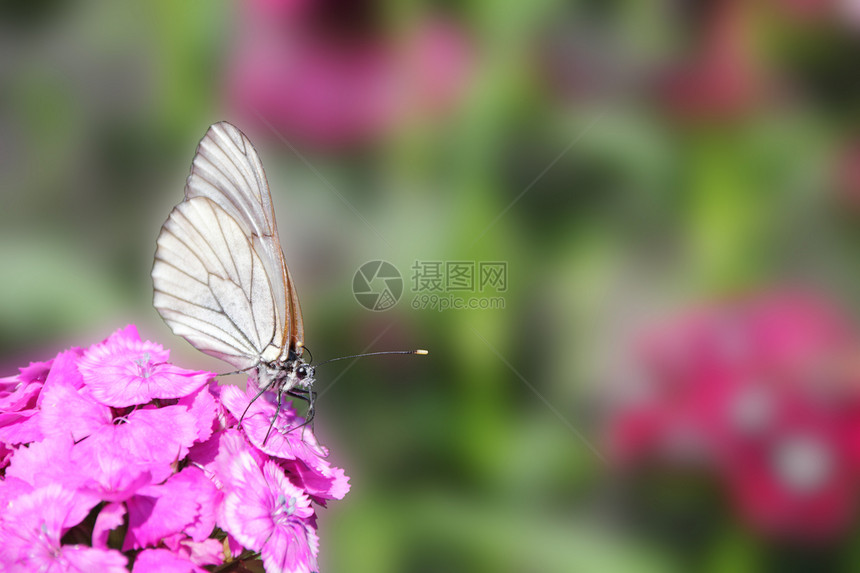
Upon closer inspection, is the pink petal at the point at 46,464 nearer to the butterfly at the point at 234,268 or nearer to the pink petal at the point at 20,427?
the pink petal at the point at 20,427

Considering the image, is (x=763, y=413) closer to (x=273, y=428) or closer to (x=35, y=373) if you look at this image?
(x=273, y=428)

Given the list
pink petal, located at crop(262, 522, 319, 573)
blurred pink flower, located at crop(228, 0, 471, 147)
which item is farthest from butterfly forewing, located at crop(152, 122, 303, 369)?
blurred pink flower, located at crop(228, 0, 471, 147)

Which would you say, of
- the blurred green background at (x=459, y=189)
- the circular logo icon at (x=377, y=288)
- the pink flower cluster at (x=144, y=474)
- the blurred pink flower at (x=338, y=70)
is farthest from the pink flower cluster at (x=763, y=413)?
the pink flower cluster at (x=144, y=474)

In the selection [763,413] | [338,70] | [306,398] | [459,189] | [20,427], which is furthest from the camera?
[338,70]

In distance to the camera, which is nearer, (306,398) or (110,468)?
(110,468)

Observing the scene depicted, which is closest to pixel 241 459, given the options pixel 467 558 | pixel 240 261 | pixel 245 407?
pixel 245 407

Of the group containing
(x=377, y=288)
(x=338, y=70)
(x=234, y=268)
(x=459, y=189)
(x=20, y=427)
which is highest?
(x=338, y=70)

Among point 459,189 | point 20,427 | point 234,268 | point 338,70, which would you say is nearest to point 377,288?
point 459,189
